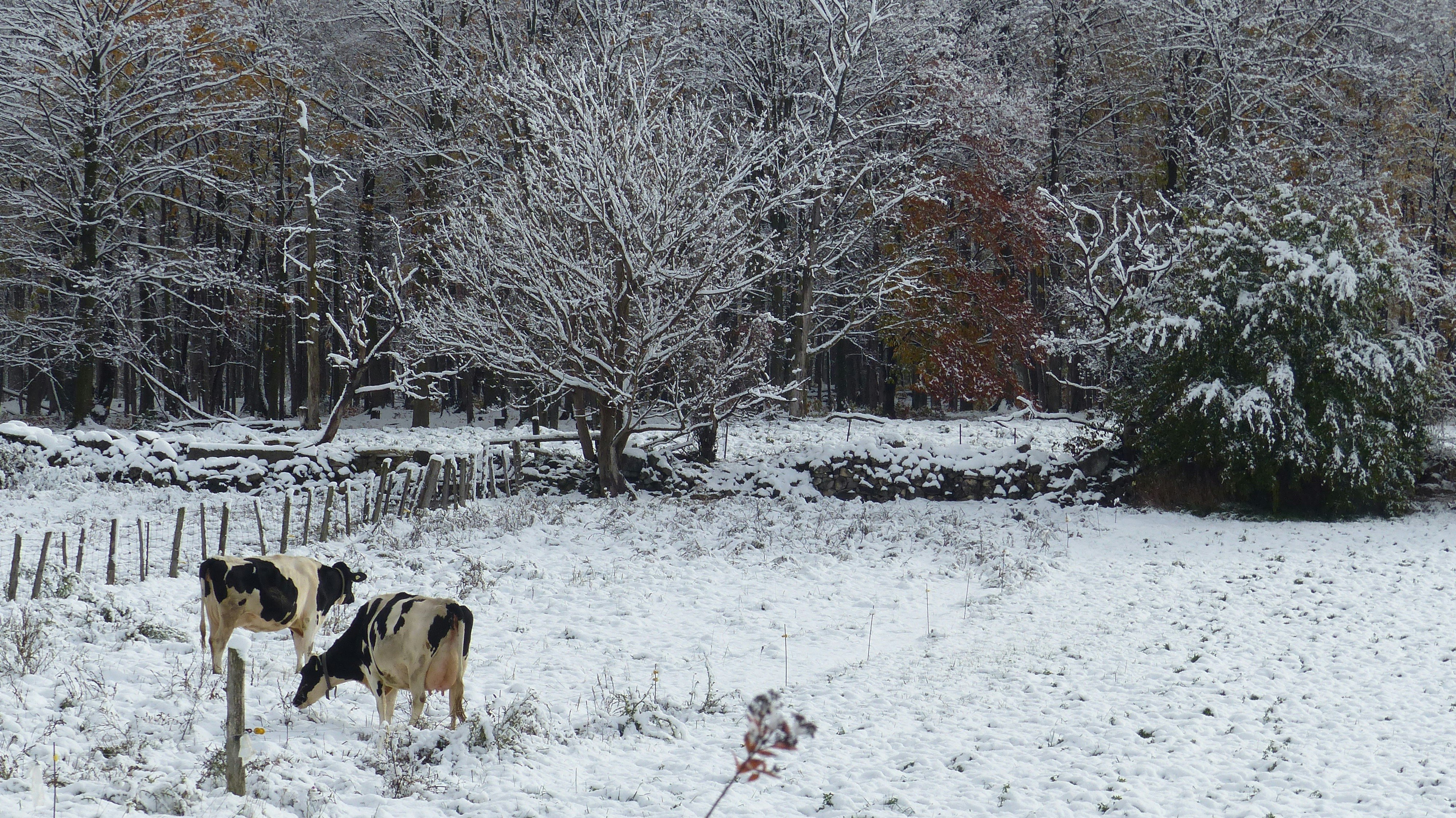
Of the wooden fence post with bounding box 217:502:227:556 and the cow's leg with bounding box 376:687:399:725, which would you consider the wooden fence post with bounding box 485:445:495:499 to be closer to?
the wooden fence post with bounding box 217:502:227:556

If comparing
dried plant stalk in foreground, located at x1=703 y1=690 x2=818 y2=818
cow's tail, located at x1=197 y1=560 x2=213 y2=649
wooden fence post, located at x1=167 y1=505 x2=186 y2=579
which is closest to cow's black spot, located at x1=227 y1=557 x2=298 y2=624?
cow's tail, located at x1=197 y1=560 x2=213 y2=649

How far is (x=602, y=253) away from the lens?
1773 cm

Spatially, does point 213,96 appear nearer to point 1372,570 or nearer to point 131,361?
point 131,361

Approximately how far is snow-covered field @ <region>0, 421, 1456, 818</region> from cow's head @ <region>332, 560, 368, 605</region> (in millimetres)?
644

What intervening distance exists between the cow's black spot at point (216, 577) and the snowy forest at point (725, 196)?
32.4ft

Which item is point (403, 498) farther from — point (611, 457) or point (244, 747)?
point (244, 747)

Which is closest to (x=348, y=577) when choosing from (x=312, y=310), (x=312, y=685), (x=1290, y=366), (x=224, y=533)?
(x=312, y=685)

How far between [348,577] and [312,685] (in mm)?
1575

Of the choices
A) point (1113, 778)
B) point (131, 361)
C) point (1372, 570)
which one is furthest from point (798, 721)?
point (131, 361)

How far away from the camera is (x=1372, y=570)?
1332 cm

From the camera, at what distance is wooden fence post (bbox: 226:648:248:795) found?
5.23 metres

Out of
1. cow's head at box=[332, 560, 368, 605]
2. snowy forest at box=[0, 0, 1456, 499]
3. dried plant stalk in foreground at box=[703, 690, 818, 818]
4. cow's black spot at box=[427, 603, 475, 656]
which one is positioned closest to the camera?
dried plant stalk in foreground at box=[703, 690, 818, 818]

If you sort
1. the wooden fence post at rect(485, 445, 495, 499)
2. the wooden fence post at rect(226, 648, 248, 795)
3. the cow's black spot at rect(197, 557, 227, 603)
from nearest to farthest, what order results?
the wooden fence post at rect(226, 648, 248, 795)
the cow's black spot at rect(197, 557, 227, 603)
the wooden fence post at rect(485, 445, 495, 499)

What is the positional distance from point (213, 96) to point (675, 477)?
18218 mm
